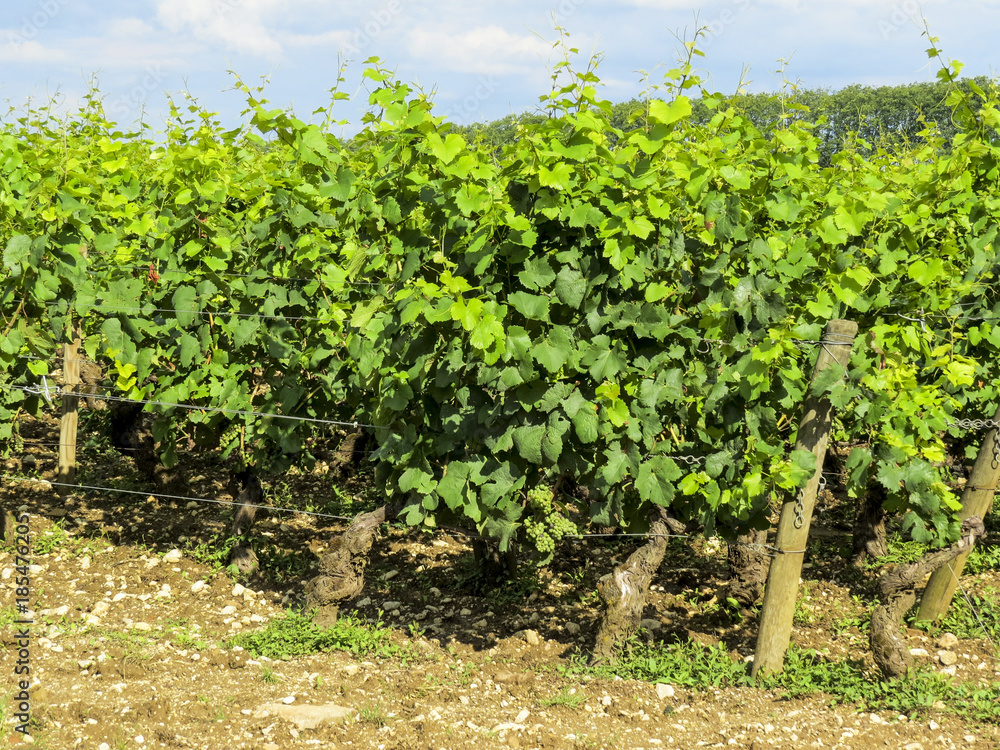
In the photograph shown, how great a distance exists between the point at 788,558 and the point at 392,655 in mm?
2126

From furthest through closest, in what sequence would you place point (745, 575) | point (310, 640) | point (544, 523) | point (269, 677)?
1. point (745, 575)
2. point (310, 640)
3. point (544, 523)
4. point (269, 677)

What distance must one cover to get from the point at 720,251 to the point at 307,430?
3.16 meters

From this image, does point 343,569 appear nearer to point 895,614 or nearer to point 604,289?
point 604,289

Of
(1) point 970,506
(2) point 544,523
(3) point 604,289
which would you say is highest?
(3) point 604,289

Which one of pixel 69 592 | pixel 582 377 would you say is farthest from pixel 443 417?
pixel 69 592

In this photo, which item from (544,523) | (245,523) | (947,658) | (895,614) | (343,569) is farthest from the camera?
(245,523)

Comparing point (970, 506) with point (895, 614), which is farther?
point (970, 506)

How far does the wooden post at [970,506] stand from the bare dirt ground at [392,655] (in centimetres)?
24

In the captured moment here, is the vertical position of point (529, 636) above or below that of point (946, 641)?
below

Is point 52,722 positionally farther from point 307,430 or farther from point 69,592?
point 307,430

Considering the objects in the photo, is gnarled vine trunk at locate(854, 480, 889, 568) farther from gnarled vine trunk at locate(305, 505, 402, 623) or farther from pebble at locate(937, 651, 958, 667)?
gnarled vine trunk at locate(305, 505, 402, 623)

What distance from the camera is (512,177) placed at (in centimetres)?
409

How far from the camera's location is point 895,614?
4098mm

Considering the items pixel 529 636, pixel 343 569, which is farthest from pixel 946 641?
pixel 343 569
